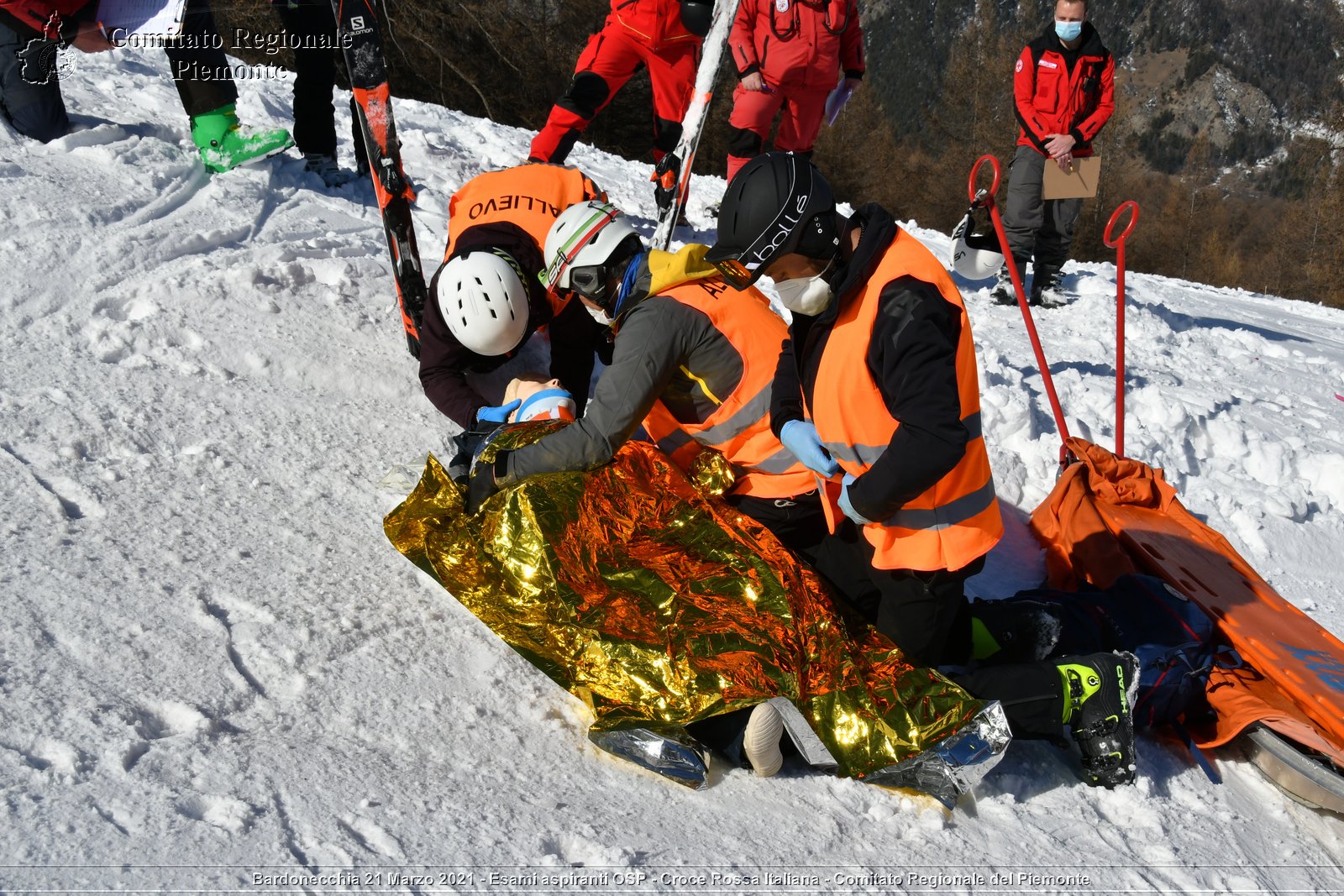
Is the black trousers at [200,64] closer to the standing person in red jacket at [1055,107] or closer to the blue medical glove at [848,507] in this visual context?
the blue medical glove at [848,507]

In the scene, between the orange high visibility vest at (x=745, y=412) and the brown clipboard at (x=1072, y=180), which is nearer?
the orange high visibility vest at (x=745, y=412)

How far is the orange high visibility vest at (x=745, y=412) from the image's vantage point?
2.61 m

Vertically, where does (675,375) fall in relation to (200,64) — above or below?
below

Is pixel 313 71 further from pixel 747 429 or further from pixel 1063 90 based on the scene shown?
pixel 1063 90

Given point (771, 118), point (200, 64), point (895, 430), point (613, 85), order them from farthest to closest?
point (771, 118) < point (613, 85) < point (200, 64) < point (895, 430)

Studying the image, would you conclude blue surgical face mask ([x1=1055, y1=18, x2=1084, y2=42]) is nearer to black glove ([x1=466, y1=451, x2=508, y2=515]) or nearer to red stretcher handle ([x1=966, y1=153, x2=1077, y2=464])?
red stretcher handle ([x1=966, y1=153, x2=1077, y2=464])

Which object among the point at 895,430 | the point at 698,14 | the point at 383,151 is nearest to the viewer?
the point at 895,430

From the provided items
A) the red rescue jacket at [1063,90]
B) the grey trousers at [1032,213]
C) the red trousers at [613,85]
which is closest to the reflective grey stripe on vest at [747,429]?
the red trousers at [613,85]

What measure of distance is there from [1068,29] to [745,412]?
404 centimetres

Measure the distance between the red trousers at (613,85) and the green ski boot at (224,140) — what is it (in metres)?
1.24

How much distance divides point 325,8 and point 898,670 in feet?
13.1

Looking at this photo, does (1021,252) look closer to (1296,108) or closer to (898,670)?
(898,670)

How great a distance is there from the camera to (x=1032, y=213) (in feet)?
18.1

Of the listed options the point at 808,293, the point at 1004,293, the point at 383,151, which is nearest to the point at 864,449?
the point at 808,293
